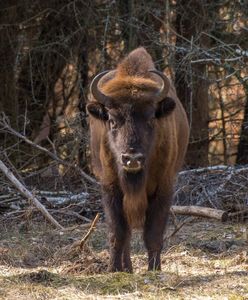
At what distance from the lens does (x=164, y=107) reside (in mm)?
8133

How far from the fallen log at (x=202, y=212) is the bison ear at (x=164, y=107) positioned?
2029 millimetres

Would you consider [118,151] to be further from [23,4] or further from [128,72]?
[23,4]

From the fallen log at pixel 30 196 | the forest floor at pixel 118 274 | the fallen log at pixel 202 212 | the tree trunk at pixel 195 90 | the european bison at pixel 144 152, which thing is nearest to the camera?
the forest floor at pixel 118 274

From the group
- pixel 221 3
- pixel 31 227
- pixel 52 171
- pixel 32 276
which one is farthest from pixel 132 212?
pixel 221 3

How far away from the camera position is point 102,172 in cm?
840

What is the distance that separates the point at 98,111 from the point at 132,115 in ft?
1.71

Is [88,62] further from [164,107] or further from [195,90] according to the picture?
[164,107]

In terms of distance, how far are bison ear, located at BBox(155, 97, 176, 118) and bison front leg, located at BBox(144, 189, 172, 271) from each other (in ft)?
2.59

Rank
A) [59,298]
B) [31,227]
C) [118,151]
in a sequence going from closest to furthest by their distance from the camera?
[59,298] → [118,151] → [31,227]

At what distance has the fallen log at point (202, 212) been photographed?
9.77 m

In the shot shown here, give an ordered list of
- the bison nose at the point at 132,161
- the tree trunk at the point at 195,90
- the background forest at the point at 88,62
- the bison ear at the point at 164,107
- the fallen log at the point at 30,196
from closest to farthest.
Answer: the bison nose at the point at 132,161
the bison ear at the point at 164,107
the fallen log at the point at 30,196
the background forest at the point at 88,62
the tree trunk at the point at 195,90

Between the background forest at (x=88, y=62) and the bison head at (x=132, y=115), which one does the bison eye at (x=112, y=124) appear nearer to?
the bison head at (x=132, y=115)

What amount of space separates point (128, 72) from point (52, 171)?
14.7 feet

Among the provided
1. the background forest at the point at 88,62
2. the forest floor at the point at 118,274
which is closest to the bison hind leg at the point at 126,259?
the forest floor at the point at 118,274
